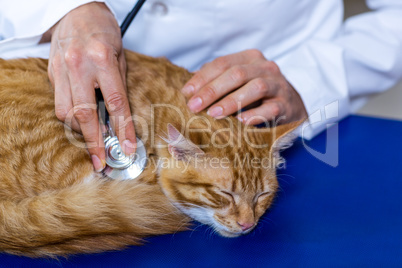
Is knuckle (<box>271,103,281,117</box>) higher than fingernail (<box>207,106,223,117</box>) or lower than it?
lower

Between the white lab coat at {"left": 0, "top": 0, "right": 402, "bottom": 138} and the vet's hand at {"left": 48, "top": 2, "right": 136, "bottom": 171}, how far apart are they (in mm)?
204

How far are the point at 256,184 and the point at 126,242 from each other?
408mm

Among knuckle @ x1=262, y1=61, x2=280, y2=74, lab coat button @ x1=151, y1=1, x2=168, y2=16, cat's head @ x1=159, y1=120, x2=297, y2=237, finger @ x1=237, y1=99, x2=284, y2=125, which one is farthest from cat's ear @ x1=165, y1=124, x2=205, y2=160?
lab coat button @ x1=151, y1=1, x2=168, y2=16

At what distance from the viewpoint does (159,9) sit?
1381 millimetres

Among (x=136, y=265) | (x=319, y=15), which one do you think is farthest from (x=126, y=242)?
(x=319, y=15)

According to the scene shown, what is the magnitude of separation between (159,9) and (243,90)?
414 millimetres

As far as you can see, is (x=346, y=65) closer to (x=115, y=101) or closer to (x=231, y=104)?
(x=231, y=104)

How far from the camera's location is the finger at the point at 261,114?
1.25 meters

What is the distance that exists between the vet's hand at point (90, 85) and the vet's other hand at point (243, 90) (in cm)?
22

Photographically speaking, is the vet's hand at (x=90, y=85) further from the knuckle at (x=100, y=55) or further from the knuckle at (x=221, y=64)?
the knuckle at (x=221, y=64)

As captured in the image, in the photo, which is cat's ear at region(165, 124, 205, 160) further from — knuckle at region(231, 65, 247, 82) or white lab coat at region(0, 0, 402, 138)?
white lab coat at region(0, 0, 402, 138)

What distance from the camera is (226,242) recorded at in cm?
104

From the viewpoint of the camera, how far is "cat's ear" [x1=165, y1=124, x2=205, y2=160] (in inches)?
41.0

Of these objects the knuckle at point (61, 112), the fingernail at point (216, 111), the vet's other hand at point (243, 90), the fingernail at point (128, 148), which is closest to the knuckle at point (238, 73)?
the vet's other hand at point (243, 90)
